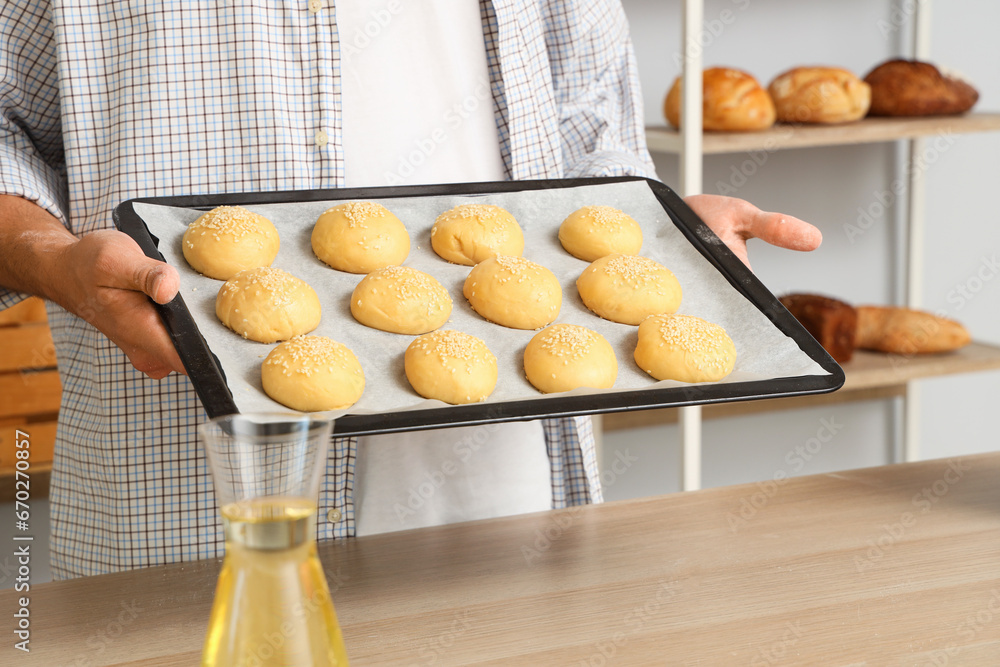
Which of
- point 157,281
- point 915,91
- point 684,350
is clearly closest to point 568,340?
point 684,350

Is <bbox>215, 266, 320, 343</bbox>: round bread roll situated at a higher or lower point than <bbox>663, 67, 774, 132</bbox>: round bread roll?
lower

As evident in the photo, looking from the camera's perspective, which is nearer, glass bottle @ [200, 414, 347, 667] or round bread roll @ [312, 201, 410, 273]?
glass bottle @ [200, 414, 347, 667]

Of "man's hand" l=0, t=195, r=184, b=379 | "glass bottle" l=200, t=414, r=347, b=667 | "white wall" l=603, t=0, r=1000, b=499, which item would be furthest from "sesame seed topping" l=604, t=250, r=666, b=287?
"white wall" l=603, t=0, r=1000, b=499

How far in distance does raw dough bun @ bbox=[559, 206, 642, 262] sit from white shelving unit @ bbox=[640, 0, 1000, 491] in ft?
3.51

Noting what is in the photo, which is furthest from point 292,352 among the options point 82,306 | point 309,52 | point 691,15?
point 691,15

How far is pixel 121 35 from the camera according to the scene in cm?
121

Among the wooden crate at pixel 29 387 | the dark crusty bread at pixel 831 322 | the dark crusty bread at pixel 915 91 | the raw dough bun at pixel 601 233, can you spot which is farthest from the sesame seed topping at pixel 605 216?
the wooden crate at pixel 29 387

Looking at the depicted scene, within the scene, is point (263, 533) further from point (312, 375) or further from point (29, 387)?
point (29, 387)

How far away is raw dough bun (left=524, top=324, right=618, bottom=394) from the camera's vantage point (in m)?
1.01

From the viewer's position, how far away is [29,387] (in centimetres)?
248

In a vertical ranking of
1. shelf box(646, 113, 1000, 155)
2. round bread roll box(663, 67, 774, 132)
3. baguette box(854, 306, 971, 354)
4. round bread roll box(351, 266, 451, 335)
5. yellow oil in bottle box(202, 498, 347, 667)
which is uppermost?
round bread roll box(663, 67, 774, 132)

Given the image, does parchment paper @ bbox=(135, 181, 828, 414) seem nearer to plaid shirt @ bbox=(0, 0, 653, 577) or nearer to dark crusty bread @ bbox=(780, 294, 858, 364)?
plaid shirt @ bbox=(0, 0, 653, 577)

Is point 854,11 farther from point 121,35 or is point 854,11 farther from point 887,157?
point 121,35

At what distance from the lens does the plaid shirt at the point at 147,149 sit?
120cm
